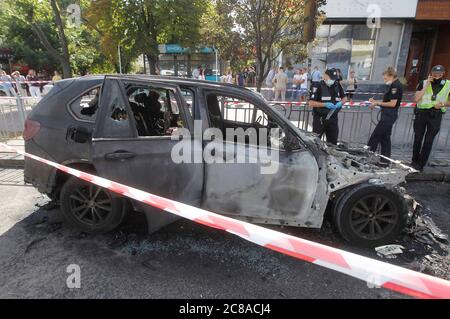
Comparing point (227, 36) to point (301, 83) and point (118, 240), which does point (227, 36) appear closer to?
point (118, 240)

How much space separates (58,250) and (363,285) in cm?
299

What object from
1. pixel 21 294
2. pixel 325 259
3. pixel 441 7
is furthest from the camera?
pixel 441 7

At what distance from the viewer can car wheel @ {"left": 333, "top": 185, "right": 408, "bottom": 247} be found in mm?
3174

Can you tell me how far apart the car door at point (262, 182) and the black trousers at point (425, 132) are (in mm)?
3705

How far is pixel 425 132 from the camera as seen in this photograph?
575cm

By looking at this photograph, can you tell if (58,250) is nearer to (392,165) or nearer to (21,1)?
(392,165)

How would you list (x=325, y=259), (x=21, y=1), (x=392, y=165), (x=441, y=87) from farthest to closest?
1. (x=21, y=1)
2. (x=441, y=87)
3. (x=392, y=165)
4. (x=325, y=259)

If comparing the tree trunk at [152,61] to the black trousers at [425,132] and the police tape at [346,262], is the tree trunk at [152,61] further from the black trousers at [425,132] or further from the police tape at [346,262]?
the police tape at [346,262]

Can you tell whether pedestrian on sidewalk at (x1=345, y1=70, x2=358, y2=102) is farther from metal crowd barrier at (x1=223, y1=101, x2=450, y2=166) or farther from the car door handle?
the car door handle

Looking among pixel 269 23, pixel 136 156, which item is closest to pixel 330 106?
pixel 269 23

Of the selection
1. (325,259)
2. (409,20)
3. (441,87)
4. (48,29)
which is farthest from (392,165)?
(48,29)

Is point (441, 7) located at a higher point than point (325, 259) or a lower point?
higher

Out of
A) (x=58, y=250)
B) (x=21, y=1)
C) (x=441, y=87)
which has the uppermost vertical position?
(x=21, y=1)

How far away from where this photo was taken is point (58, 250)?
313 centimetres
